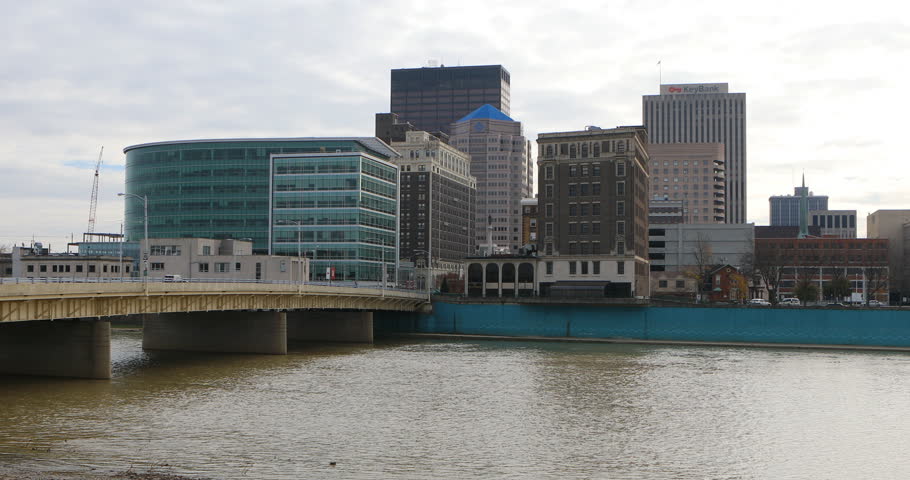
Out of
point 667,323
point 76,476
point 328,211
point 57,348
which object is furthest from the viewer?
point 328,211

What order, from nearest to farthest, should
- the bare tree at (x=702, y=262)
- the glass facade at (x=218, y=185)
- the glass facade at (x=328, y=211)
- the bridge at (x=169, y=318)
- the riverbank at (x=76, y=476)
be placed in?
1. the riverbank at (x=76, y=476)
2. the bridge at (x=169, y=318)
3. the glass facade at (x=328, y=211)
4. the bare tree at (x=702, y=262)
5. the glass facade at (x=218, y=185)

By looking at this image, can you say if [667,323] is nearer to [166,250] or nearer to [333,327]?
[333,327]

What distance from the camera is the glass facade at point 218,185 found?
190 meters

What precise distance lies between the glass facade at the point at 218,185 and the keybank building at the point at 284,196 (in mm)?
214

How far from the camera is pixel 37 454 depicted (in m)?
37.5

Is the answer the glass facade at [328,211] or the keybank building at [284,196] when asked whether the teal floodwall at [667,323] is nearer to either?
the glass facade at [328,211]

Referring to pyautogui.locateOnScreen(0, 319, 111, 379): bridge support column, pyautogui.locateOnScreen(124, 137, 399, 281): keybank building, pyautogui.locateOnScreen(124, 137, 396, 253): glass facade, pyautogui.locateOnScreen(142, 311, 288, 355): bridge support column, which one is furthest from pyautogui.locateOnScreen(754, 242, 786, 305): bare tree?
pyautogui.locateOnScreen(0, 319, 111, 379): bridge support column

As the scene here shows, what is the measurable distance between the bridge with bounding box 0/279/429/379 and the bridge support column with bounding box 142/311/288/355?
0.10 m

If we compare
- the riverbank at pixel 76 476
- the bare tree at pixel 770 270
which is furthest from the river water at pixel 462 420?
the bare tree at pixel 770 270

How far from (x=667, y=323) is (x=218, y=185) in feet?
366

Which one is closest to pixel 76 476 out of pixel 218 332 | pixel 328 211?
pixel 218 332

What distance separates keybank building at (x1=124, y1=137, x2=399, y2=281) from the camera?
553 feet

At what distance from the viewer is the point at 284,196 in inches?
6767

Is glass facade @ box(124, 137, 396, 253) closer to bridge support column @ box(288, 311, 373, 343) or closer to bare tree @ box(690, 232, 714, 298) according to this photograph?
bare tree @ box(690, 232, 714, 298)
